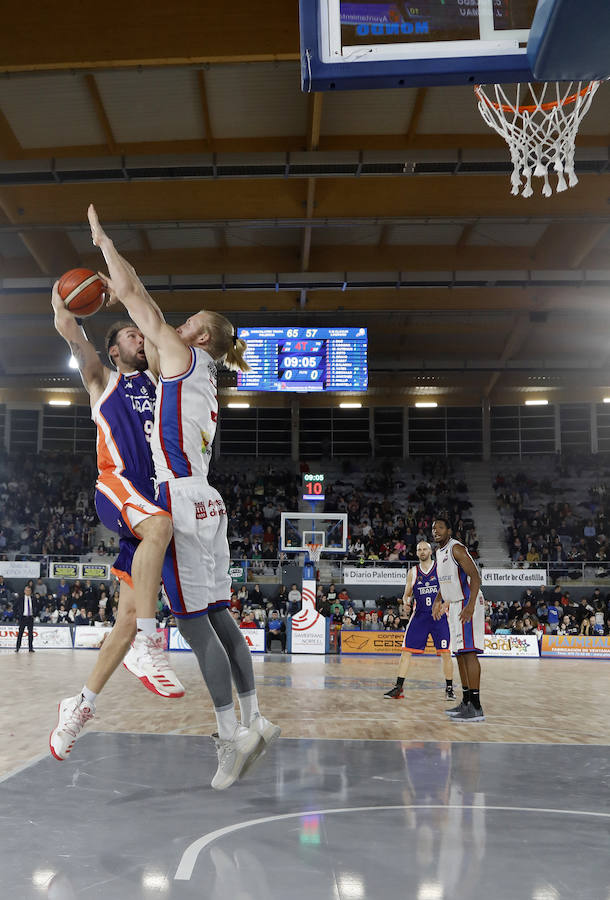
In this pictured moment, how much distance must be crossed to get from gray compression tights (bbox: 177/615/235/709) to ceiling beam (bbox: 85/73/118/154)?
12.0 m

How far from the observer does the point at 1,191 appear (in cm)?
1639

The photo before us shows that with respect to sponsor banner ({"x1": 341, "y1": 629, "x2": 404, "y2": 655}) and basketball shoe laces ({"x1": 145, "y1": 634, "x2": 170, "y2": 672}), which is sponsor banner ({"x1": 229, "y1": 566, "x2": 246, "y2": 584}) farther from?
basketball shoe laces ({"x1": 145, "y1": 634, "x2": 170, "y2": 672})

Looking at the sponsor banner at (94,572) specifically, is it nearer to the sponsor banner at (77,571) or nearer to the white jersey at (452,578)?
the sponsor banner at (77,571)

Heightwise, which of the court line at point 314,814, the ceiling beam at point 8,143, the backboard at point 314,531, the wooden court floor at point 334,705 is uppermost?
the ceiling beam at point 8,143

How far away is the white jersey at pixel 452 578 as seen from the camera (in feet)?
28.9

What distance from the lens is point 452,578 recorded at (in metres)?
8.84

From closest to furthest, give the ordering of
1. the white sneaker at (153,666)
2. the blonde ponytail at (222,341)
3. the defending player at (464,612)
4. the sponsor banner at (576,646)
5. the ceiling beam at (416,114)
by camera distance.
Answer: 1. the white sneaker at (153,666)
2. the blonde ponytail at (222,341)
3. the defending player at (464,612)
4. the ceiling beam at (416,114)
5. the sponsor banner at (576,646)

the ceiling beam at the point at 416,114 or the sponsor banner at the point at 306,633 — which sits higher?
the ceiling beam at the point at 416,114

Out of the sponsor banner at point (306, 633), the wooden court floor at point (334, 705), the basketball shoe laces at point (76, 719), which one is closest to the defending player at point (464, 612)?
the wooden court floor at point (334, 705)

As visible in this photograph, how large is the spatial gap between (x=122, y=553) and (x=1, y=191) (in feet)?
49.3

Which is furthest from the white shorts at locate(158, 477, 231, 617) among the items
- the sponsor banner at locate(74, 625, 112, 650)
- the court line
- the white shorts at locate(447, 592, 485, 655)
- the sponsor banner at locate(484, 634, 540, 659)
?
the sponsor banner at locate(484, 634, 540, 659)

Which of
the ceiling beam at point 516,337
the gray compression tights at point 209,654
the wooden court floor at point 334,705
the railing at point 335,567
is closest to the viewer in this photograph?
the gray compression tights at point 209,654

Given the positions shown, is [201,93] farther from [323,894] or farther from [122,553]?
[323,894]

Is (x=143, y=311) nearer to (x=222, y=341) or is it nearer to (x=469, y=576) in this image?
(x=222, y=341)
